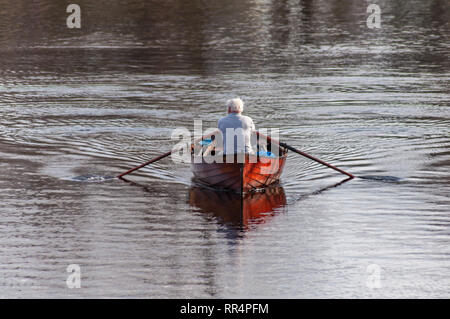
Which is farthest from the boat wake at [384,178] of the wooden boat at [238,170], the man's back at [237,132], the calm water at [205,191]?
the man's back at [237,132]

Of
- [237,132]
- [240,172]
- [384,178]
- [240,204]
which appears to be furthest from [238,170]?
[384,178]

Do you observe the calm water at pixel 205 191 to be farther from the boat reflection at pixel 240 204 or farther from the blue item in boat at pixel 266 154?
the blue item in boat at pixel 266 154

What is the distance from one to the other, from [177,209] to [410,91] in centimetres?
1437

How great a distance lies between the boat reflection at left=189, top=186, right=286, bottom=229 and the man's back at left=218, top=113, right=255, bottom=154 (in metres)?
0.88

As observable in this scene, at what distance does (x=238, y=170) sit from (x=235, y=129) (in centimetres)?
87

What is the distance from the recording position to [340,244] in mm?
15242

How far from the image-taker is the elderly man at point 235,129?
1825 centimetres

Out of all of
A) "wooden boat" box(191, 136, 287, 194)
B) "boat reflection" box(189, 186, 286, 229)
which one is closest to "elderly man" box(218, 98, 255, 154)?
"wooden boat" box(191, 136, 287, 194)

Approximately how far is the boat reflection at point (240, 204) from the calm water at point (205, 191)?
7 centimetres

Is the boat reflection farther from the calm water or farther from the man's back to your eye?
the man's back

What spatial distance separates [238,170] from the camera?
17828 millimetres

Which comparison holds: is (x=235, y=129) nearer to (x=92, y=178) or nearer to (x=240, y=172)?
(x=240, y=172)

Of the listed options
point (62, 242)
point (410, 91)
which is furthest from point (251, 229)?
point (410, 91)

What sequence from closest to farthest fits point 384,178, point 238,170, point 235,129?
point 238,170
point 235,129
point 384,178
